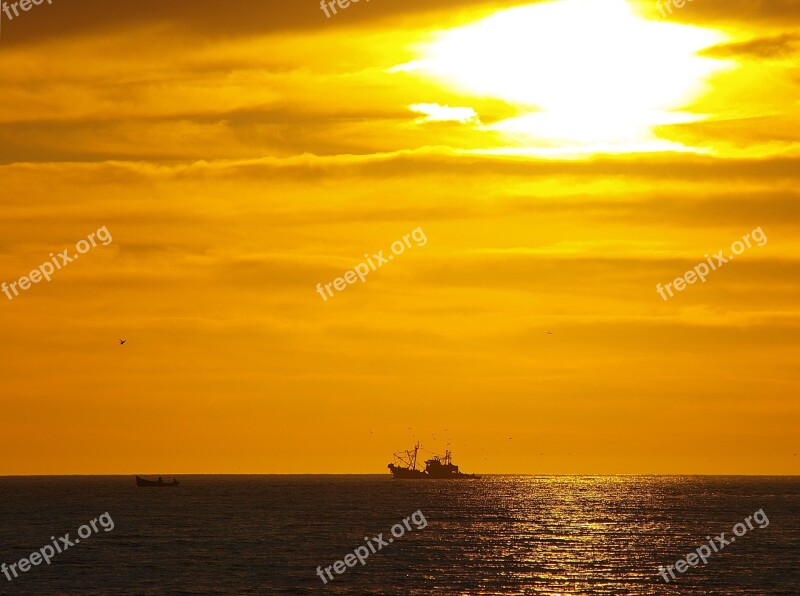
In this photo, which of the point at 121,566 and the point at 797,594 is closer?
the point at 797,594

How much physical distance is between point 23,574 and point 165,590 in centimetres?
2125

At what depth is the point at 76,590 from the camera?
107312mm

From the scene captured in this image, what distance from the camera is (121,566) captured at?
12694 centimetres

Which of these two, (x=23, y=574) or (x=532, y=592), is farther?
(x=23, y=574)

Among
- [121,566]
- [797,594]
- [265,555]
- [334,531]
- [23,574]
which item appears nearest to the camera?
[797,594]

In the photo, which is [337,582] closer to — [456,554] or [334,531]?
[456,554]

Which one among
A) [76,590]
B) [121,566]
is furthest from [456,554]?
[76,590]

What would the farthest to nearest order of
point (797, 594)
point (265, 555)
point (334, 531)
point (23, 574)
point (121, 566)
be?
point (334, 531)
point (265, 555)
point (121, 566)
point (23, 574)
point (797, 594)

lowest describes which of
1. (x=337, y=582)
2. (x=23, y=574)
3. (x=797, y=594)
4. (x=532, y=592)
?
(x=797, y=594)

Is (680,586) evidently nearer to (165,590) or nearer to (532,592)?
(532,592)

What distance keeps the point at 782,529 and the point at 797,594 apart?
86579 millimetres

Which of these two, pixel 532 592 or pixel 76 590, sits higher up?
pixel 76 590

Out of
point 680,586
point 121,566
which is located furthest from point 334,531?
point 680,586

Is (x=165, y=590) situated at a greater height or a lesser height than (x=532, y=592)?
greater
